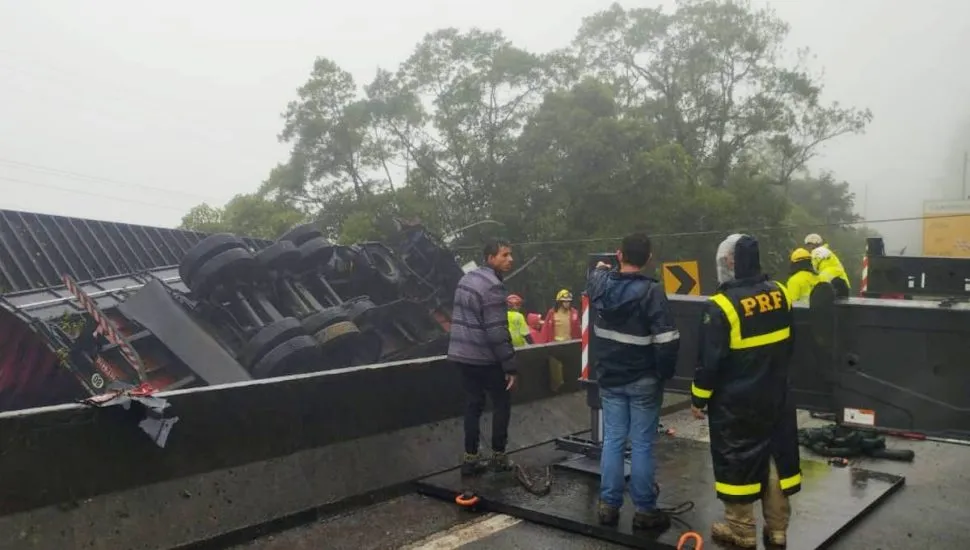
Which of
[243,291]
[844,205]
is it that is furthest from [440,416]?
[844,205]

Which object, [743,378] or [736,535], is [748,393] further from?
[736,535]

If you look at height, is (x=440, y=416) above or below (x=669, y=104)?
below

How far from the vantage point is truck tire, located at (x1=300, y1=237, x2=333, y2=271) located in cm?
946

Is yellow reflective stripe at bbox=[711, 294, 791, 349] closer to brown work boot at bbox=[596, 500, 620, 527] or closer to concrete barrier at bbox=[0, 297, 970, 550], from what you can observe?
concrete barrier at bbox=[0, 297, 970, 550]

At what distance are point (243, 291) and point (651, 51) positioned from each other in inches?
1274

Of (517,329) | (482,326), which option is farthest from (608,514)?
(517,329)

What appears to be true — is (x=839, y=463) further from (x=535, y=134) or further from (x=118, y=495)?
(x=535, y=134)

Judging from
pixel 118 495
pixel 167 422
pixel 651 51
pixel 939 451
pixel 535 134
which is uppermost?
pixel 651 51

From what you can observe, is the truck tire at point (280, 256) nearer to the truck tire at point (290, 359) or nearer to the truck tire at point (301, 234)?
the truck tire at point (301, 234)

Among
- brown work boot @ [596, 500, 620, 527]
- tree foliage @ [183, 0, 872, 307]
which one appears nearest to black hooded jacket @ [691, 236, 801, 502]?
brown work boot @ [596, 500, 620, 527]

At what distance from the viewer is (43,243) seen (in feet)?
33.8

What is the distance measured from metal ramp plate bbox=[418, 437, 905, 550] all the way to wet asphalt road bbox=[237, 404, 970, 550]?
72mm

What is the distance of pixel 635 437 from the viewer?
436 centimetres

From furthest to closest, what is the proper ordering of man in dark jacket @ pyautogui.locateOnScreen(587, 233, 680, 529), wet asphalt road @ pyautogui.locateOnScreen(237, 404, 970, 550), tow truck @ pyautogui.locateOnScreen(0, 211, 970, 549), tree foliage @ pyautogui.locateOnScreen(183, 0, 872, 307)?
1. tree foliage @ pyautogui.locateOnScreen(183, 0, 872, 307)
2. man in dark jacket @ pyautogui.locateOnScreen(587, 233, 680, 529)
3. wet asphalt road @ pyautogui.locateOnScreen(237, 404, 970, 550)
4. tow truck @ pyautogui.locateOnScreen(0, 211, 970, 549)
